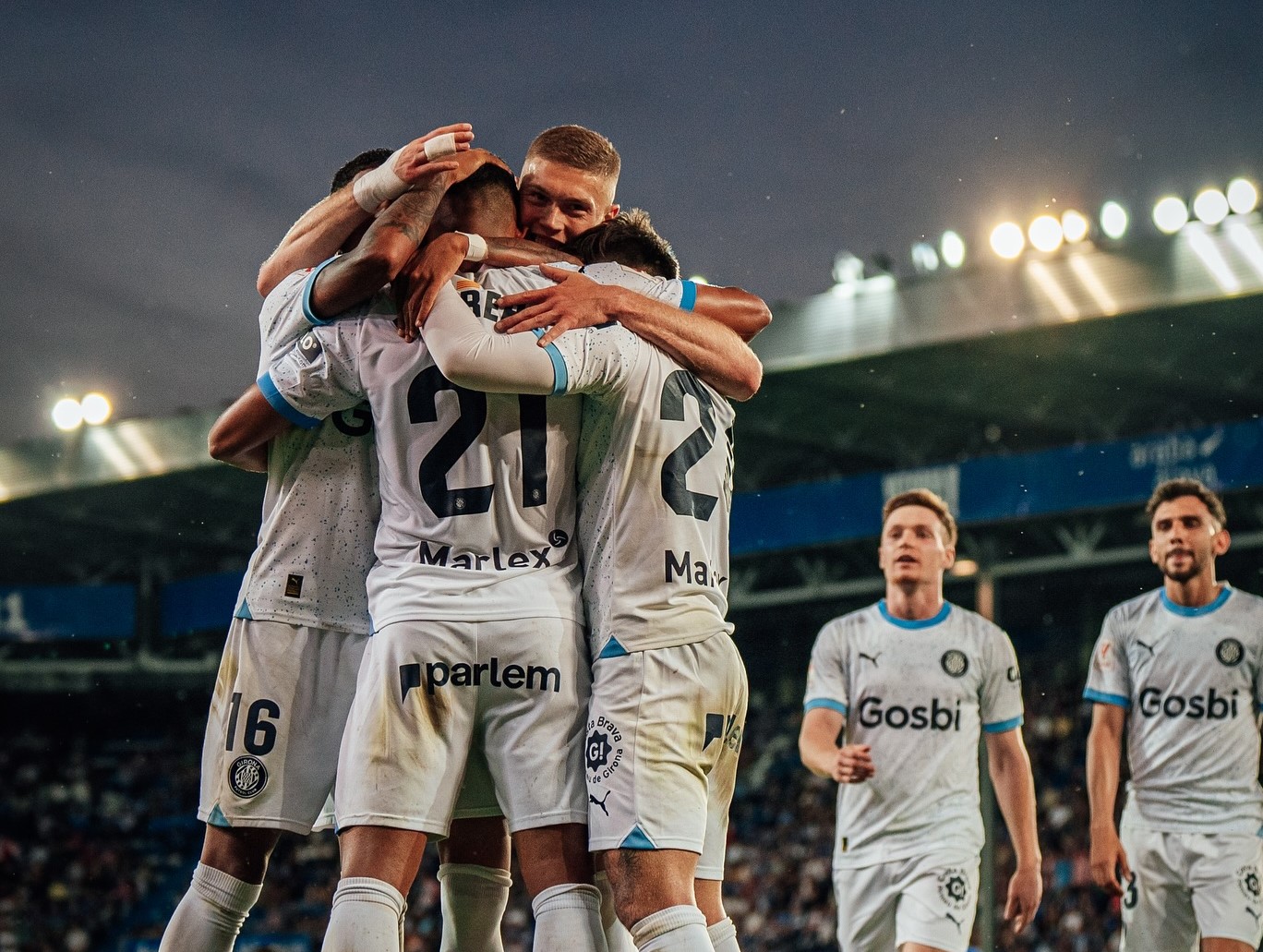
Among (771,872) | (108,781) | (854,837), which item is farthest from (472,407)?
(108,781)

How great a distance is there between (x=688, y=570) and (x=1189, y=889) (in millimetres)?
4064

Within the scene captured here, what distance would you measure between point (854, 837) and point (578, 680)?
10.9ft

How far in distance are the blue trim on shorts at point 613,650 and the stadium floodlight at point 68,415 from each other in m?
20.4

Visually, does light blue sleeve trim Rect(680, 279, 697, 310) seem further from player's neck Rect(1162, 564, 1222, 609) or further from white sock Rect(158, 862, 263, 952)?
player's neck Rect(1162, 564, 1222, 609)

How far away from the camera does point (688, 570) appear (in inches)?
140

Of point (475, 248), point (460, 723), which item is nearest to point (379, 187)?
point (475, 248)

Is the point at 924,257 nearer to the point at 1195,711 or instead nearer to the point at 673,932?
the point at 1195,711

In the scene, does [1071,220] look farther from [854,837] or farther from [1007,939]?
[854,837]

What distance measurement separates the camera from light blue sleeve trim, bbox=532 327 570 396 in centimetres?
340

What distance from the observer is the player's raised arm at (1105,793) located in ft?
20.4

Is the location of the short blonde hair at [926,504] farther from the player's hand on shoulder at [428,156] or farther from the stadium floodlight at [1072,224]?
the stadium floodlight at [1072,224]

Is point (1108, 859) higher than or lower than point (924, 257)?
lower

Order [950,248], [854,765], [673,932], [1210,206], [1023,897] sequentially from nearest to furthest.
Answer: [673,932] → [854,765] → [1023,897] → [1210,206] → [950,248]

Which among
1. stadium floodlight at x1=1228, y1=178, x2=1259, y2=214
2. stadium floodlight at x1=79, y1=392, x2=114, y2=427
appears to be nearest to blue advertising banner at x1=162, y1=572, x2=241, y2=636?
stadium floodlight at x1=79, y1=392, x2=114, y2=427
